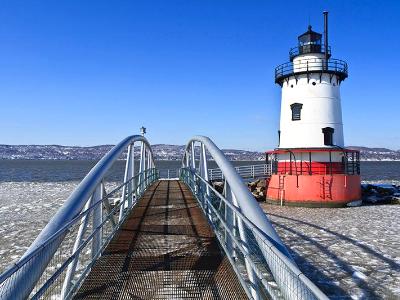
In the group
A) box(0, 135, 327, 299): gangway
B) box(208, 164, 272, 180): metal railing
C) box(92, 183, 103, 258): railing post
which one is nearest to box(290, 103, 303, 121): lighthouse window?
box(208, 164, 272, 180): metal railing

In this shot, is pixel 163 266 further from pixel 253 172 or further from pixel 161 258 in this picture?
pixel 253 172

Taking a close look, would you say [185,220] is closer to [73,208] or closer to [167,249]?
[167,249]

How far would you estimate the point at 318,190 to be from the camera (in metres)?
24.1

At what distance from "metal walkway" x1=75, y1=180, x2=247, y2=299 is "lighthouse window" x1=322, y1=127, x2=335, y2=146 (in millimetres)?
18202

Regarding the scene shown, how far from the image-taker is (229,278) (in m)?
4.92

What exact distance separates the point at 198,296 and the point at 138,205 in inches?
267

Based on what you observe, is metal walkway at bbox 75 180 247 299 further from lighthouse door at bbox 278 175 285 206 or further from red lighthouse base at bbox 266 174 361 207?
lighthouse door at bbox 278 175 285 206

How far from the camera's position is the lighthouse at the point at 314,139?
79.4ft

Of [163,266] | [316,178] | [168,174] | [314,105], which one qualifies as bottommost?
[163,266]

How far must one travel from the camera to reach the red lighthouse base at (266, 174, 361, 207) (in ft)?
78.7

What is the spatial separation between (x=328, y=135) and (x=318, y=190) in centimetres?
357

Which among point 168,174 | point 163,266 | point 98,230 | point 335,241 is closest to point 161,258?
point 163,266

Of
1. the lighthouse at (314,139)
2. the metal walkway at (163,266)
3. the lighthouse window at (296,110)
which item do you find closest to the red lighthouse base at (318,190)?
the lighthouse at (314,139)

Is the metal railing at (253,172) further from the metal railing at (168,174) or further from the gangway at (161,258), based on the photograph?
the gangway at (161,258)
